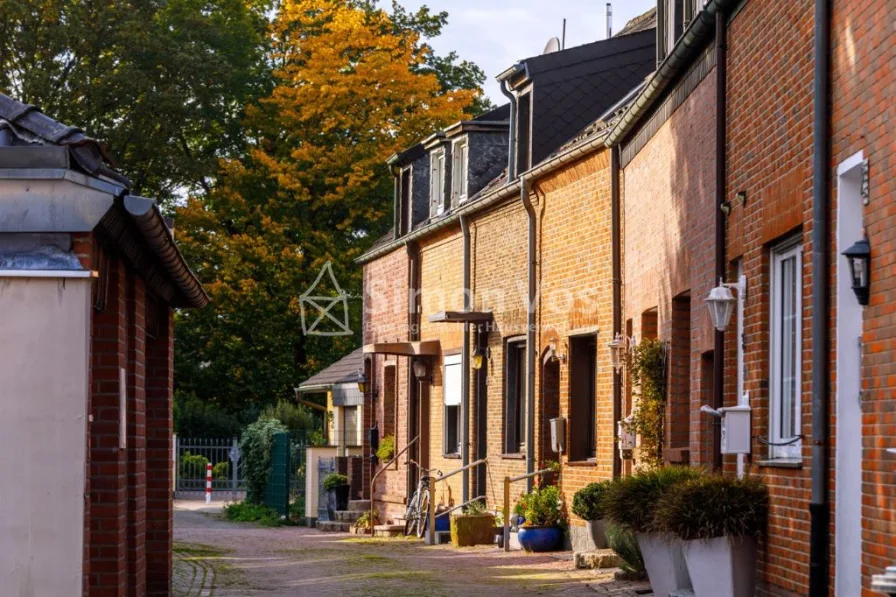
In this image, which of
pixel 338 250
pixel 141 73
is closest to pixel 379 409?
pixel 338 250

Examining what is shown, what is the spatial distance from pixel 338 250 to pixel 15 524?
30646mm

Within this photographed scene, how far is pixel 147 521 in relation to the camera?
13406mm

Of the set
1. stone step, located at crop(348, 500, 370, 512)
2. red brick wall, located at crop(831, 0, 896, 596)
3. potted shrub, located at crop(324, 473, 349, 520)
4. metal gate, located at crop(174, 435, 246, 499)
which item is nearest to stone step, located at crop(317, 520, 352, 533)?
stone step, located at crop(348, 500, 370, 512)

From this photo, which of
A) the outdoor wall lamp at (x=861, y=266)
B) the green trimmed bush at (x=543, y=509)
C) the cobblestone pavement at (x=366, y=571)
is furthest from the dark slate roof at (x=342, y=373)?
the outdoor wall lamp at (x=861, y=266)

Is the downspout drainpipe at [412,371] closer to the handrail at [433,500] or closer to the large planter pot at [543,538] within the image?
the handrail at [433,500]

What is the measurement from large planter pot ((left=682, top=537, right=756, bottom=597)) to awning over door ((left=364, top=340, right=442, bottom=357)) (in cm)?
1521

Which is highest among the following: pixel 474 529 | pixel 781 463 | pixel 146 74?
pixel 146 74

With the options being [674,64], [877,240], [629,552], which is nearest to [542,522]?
[629,552]

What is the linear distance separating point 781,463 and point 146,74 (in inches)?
1158

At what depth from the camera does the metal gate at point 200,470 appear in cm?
4078

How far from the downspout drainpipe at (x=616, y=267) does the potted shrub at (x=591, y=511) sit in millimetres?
414

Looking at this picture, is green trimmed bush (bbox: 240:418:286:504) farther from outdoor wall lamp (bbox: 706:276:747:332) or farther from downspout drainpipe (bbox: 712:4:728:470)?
outdoor wall lamp (bbox: 706:276:747:332)

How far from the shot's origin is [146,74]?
3769 centimetres

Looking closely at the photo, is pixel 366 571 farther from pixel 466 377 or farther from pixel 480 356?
pixel 466 377
